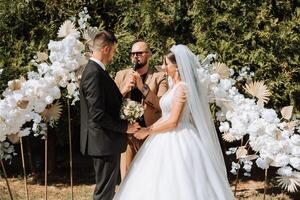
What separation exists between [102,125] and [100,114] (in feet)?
A: 0.44

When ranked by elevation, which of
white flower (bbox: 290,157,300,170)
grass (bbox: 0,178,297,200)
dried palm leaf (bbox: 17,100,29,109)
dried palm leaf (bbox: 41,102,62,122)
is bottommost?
grass (bbox: 0,178,297,200)

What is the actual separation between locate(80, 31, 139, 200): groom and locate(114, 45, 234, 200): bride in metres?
0.28

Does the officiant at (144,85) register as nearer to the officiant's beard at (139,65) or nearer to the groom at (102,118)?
the officiant's beard at (139,65)

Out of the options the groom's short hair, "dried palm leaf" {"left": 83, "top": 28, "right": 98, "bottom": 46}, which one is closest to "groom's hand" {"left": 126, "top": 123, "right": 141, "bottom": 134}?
the groom's short hair

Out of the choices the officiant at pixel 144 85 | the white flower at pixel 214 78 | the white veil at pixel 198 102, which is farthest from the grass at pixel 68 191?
the white flower at pixel 214 78

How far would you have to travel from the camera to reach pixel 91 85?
416 cm

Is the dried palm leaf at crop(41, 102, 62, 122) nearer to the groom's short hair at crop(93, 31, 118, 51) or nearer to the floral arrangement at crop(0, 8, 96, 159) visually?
the floral arrangement at crop(0, 8, 96, 159)

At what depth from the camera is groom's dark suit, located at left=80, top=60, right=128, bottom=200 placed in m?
4.17

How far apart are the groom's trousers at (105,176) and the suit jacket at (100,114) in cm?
9

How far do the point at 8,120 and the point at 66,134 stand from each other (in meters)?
3.16

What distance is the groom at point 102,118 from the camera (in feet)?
13.7

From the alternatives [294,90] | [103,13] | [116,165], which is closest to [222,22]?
[294,90]

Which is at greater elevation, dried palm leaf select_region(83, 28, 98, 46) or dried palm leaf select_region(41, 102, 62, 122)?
dried palm leaf select_region(83, 28, 98, 46)

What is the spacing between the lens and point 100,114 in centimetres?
416
